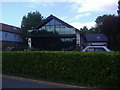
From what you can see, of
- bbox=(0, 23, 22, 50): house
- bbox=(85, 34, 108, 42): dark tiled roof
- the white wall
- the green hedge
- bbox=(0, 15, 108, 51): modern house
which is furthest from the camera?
Result: bbox=(85, 34, 108, 42): dark tiled roof

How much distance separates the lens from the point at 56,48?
120ft

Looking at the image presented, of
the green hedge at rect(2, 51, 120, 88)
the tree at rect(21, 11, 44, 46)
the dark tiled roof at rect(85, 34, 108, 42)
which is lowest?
the green hedge at rect(2, 51, 120, 88)

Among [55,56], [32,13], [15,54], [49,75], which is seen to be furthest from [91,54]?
[32,13]

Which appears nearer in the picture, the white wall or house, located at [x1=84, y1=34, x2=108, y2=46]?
the white wall

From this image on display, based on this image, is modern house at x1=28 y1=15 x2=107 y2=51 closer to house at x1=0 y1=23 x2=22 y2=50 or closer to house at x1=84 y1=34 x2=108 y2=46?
house at x1=0 y1=23 x2=22 y2=50

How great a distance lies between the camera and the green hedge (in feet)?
24.1

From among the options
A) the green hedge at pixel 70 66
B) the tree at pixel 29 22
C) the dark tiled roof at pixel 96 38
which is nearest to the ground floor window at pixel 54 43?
the dark tiled roof at pixel 96 38

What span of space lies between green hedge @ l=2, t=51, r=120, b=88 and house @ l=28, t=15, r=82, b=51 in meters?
26.3

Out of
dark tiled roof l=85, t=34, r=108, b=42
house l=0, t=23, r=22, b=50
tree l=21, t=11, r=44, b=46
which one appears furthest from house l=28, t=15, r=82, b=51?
tree l=21, t=11, r=44, b=46

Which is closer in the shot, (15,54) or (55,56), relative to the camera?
(55,56)

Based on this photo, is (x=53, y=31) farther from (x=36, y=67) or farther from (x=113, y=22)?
(x=36, y=67)

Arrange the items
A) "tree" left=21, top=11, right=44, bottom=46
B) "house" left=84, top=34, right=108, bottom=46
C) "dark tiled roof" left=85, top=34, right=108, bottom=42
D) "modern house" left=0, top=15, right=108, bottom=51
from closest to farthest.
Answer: "modern house" left=0, top=15, right=108, bottom=51 → "house" left=84, top=34, right=108, bottom=46 → "dark tiled roof" left=85, top=34, right=108, bottom=42 → "tree" left=21, top=11, right=44, bottom=46

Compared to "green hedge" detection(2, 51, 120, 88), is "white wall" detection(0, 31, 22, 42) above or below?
above

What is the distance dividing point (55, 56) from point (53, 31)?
2887 cm
